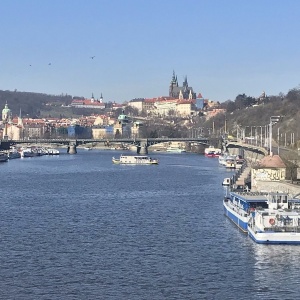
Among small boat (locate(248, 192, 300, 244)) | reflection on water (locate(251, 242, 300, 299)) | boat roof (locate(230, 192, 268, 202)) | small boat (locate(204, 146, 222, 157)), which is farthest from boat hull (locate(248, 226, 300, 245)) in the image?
small boat (locate(204, 146, 222, 157))

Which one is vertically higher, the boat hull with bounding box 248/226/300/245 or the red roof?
the red roof

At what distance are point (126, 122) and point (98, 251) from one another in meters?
109

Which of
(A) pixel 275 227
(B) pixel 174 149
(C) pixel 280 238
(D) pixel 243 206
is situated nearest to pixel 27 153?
(B) pixel 174 149

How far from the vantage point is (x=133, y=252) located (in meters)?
20.7

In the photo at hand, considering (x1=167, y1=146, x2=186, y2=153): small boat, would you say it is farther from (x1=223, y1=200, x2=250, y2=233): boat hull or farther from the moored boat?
the moored boat

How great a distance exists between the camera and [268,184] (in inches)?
1227

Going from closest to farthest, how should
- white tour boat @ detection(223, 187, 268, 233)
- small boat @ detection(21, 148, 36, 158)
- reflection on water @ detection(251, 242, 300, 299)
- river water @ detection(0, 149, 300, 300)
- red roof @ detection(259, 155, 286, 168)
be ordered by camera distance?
reflection on water @ detection(251, 242, 300, 299)
river water @ detection(0, 149, 300, 300)
white tour boat @ detection(223, 187, 268, 233)
red roof @ detection(259, 155, 286, 168)
small boat @ detection(21, 148, 36, 158)

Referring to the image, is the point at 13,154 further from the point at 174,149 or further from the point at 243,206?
the point at 243,206

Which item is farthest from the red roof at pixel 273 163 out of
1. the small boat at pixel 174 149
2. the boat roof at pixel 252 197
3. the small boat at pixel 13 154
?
the small boat at pixel 174 149

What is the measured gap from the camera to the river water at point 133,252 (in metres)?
17.2

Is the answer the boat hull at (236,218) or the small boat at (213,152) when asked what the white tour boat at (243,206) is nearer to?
the boat hull at (236,218)

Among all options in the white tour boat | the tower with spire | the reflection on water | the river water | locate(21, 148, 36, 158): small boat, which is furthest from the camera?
the tower with spire

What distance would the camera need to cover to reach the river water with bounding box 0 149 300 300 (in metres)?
17.2

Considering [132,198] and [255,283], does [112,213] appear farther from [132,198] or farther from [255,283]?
[255,283]
